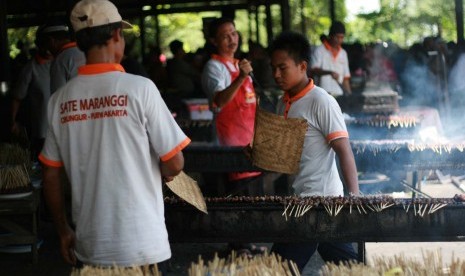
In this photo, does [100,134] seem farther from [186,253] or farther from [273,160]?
[186,253]

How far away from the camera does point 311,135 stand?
16.3 feet

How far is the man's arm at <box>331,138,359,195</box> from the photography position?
4828 millimetres

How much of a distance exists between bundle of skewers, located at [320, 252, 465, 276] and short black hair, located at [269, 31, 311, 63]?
1.89 metres

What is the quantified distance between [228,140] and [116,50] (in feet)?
12.8

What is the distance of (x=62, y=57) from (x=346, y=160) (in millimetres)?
3338

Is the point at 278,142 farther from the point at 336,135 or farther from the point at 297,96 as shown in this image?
the point at 336,135

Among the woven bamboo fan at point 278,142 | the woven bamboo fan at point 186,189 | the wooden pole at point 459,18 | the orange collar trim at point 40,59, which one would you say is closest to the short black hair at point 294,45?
the woven bamboo fan at point 278,142

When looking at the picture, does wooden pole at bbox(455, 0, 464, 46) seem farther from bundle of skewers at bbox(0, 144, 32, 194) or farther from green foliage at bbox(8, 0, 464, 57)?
green foliage at bbox(8, 0, 464, 57)

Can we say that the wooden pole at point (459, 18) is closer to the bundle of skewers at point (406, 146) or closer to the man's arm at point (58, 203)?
the bundle of skewers at point (406, 146)

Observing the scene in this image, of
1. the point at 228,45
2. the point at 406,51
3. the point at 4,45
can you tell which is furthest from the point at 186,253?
the point at 406,51

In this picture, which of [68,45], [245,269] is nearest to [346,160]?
[245,269]

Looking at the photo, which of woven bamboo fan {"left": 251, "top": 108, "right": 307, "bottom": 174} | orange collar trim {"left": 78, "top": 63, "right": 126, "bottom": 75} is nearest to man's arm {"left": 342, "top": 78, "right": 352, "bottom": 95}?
woven bamboo fan {"left": 251, "top": 108, "right": 307, "bottom": 174}

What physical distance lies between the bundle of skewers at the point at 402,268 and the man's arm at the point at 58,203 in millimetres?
1241

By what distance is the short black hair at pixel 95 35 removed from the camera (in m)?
3.89
